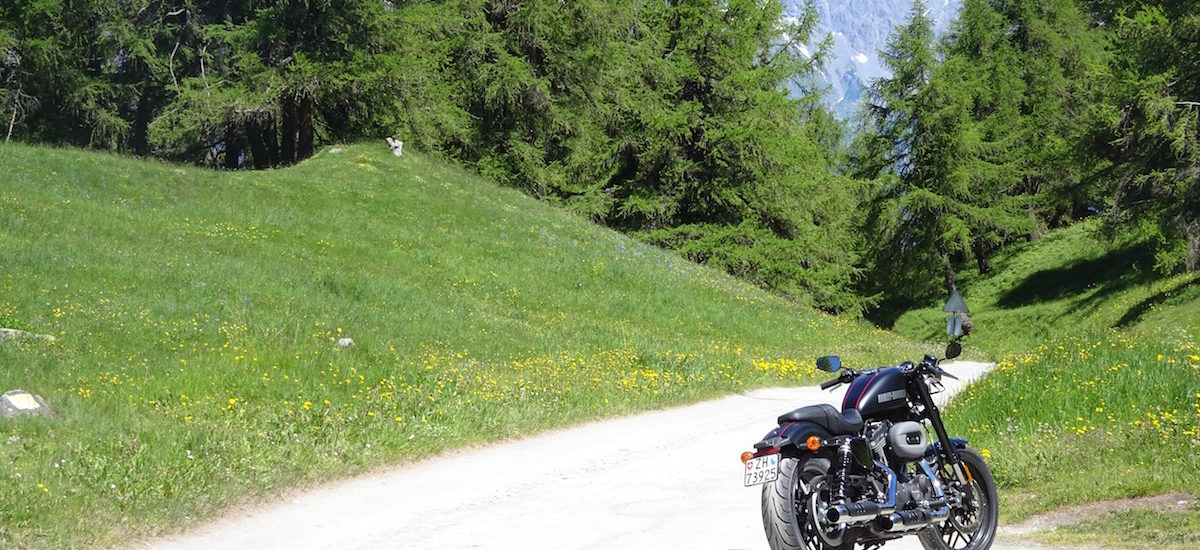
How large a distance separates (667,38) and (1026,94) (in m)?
27.9

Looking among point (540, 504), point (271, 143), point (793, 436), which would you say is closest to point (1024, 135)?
point (271, 143)

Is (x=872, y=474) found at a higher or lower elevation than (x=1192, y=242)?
lower

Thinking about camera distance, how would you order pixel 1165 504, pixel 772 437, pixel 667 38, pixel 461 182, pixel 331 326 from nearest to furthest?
pixel 772 437
pixel 1165 504
pixel 331 326
pixel 461 182
pixel 667 38

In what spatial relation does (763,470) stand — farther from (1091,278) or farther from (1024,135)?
(1024,135)

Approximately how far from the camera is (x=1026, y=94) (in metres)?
62.0

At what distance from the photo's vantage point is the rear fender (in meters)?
6.46

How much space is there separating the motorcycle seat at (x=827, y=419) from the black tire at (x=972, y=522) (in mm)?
1030

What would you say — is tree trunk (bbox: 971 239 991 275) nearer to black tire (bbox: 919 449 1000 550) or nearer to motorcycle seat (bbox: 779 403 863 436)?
black tire (bbox: 919 449 1000 550)

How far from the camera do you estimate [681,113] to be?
43.6m

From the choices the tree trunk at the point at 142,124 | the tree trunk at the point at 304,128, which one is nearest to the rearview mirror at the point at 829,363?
the tree trunk at the point at 304,128

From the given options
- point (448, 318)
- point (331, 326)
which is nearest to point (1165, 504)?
point (331, 326)

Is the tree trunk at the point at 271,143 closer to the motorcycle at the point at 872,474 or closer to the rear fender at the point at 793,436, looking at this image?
the motorcycle at the point at 872,474

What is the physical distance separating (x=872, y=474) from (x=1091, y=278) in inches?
1821

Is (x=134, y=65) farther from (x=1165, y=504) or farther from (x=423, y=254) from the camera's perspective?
(x=1165, y=504)
